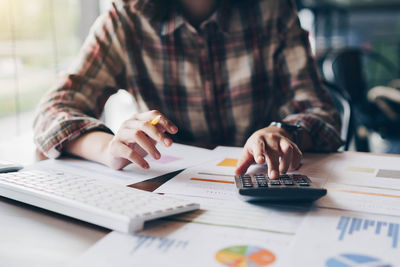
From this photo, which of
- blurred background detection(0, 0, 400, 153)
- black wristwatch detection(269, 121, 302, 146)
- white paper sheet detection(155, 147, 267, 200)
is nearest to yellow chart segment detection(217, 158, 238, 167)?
white paper sheet detection(155, 147, 267, 200)

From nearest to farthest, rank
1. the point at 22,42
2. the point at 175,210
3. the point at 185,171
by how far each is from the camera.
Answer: the point at 175,210 < the point at 185,171 < the point at 22,42

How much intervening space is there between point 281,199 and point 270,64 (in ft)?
2.15

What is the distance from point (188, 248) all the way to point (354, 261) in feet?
0.55

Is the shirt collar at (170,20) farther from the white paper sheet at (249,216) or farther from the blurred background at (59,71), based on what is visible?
the white paper sheet at (249,216)

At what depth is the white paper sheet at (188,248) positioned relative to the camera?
0.41 meters

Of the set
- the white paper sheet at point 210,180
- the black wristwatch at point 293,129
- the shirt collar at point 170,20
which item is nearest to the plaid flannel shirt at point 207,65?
the shirt collar at point 170,20

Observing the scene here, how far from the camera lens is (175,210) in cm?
52

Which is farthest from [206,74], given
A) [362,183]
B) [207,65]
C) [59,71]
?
[59,71]

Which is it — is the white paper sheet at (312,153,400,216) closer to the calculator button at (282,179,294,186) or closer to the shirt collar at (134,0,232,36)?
the calculator button at (282,179,294,186)

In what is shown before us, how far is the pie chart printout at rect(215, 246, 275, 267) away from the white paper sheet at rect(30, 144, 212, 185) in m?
0.29

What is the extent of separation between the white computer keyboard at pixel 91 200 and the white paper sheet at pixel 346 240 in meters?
0.16

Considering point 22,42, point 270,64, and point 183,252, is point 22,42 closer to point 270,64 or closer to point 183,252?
point 270,64

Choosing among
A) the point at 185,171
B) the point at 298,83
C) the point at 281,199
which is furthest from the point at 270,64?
the point at 281,199

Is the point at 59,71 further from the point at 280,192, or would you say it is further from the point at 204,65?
the point at 280,192
